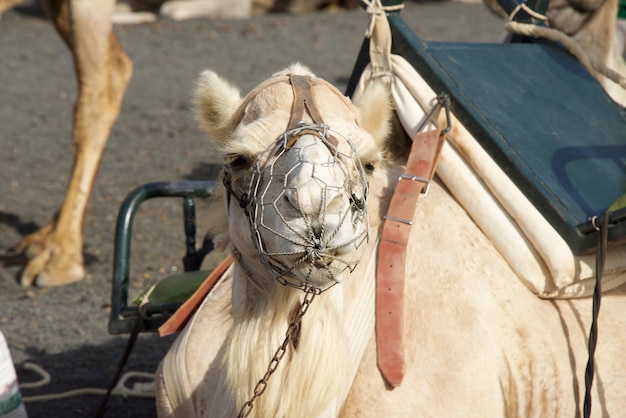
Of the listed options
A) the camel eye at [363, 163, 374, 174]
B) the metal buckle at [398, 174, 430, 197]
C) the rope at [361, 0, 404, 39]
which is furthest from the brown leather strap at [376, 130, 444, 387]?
the rope at [361, 0, 404, 39]

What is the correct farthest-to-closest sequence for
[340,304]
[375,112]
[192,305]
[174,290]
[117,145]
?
[117,145]
[174,290]
[192,305]
[375,112]
[340,304]

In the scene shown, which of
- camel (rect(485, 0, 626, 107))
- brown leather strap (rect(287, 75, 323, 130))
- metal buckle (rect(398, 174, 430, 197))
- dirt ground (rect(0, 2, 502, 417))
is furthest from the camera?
dirt ground (rect(0, 2, 502, 417))

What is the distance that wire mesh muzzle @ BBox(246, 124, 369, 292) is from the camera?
1.70 meters

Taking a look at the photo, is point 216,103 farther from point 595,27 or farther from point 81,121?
point 81,121

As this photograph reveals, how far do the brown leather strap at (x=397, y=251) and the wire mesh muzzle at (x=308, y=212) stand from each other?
32 cm

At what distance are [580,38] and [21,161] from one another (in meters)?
4.71

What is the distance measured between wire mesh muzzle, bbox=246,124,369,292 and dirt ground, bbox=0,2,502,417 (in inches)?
18.9

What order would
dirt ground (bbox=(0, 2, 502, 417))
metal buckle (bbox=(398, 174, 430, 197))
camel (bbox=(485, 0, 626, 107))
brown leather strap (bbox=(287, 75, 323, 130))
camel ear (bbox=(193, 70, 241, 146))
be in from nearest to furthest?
brown leather strap (bbox=(287, 75, 323, 130)), camel ear (bbox=(193, 70, 241, 146)), metal buckle (bbox=(398, 174, 430, 197)), camel (bbox=(485, 0, 626, 107)), dirt ground (bbox=(0, 2, 502, 417))

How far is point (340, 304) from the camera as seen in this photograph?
6.81ft

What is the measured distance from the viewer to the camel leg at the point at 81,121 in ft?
17.0

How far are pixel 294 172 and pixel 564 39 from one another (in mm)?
1396

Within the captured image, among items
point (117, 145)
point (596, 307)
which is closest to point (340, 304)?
point (596, 307)

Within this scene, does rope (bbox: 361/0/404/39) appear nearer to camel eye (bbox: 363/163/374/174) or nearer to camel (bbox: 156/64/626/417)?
camel (bbox: 156/64/626/417)

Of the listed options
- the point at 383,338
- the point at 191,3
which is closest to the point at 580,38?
the point at 383,338
